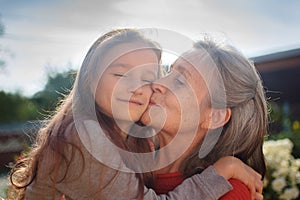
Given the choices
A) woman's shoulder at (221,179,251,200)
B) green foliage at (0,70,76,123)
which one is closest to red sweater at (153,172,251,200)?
woman's shoulder at (221,179,251,200)

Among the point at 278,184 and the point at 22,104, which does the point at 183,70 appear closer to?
the point at 278,184

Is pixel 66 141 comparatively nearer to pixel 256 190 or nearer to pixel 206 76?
pixel 206 76

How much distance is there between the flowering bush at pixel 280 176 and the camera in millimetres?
4203

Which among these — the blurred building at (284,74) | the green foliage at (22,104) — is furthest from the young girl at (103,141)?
the green foliage at (22,104)

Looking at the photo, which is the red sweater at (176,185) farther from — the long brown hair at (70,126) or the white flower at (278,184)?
the white flower at (278,184)

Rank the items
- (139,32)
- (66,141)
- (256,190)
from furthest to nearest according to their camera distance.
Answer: (139,32), (256,190), (66,141)

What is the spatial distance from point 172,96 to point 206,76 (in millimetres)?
160

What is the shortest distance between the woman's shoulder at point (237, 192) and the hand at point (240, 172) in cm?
2

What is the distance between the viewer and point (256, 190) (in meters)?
1.95

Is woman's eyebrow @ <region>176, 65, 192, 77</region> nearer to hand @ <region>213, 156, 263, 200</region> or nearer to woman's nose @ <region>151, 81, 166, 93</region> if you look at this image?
woman's nose @ <region>151, 81, 166, 93</region>

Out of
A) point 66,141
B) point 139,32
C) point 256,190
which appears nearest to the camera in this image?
point 66,141

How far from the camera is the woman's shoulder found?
1791 mm

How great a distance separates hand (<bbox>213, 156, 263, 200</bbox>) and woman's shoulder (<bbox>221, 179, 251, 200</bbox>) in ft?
0.06

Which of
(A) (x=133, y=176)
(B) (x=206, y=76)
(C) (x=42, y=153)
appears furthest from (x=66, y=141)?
(B) (x=206, y=76)
